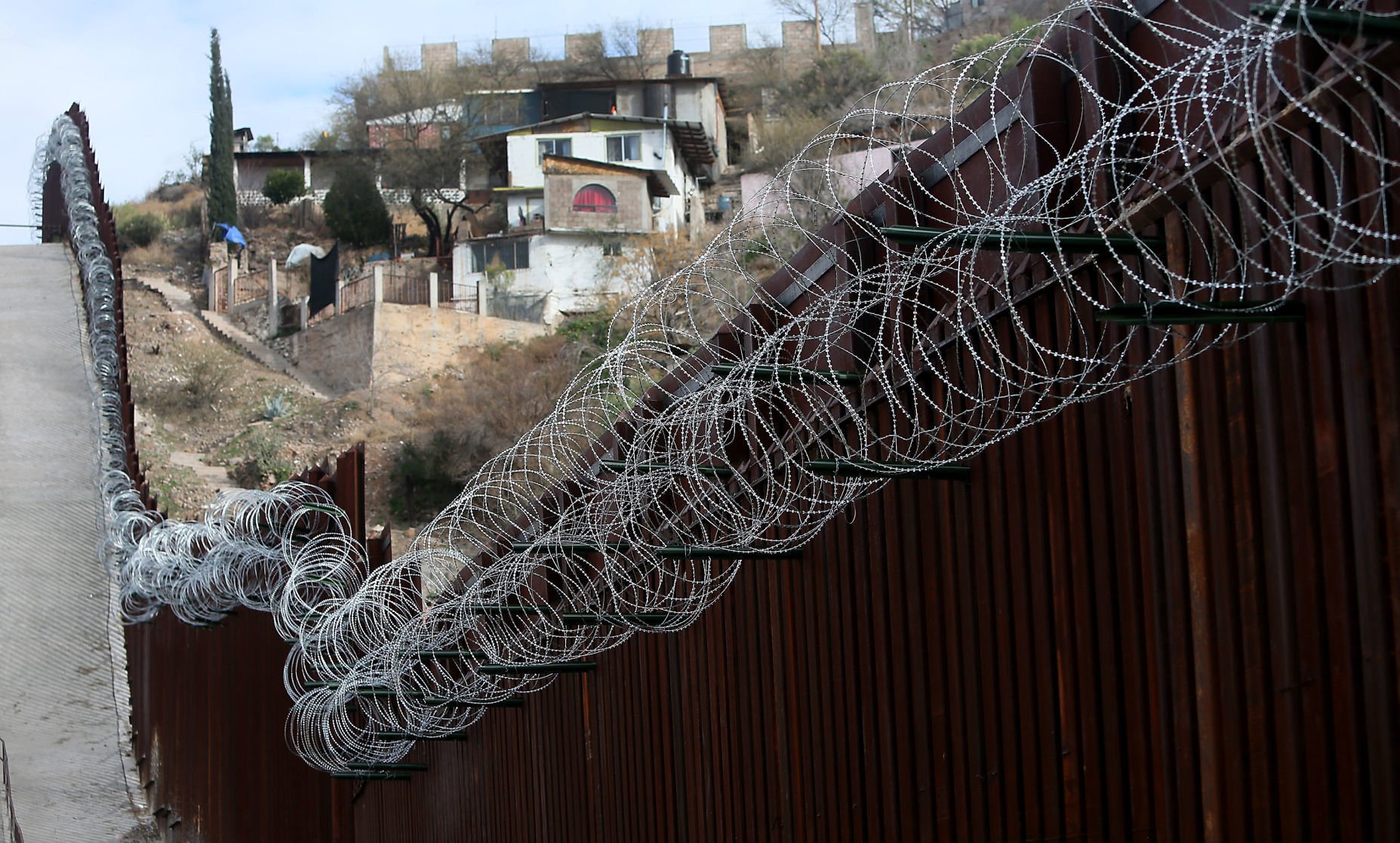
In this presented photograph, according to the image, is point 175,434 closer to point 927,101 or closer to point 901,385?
point 927,101

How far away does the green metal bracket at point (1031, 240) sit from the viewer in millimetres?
3770

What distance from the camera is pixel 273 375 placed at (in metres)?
43.0

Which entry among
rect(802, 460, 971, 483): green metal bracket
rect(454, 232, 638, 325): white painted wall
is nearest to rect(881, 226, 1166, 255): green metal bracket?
rect(802, 460, 971, 483): green metal bracket

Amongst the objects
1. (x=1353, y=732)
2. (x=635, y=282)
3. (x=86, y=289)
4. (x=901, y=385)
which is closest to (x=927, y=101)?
(x=635, y=282)

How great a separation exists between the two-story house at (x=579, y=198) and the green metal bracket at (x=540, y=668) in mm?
31258

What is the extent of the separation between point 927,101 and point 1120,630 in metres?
29.5

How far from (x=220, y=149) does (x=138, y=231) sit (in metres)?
4.44

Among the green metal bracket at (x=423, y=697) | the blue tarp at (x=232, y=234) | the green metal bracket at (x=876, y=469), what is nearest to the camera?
the green metal bracket at (x=876, y=469)

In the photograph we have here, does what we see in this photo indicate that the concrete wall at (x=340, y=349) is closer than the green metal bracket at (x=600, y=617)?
No

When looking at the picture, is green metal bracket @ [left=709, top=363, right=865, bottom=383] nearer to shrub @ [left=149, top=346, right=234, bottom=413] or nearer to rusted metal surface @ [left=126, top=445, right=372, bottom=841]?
rusted metal surface @ [left=126, top=445, right=372, bottom=841]

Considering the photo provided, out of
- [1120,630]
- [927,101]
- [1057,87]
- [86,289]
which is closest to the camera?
[1120,630]

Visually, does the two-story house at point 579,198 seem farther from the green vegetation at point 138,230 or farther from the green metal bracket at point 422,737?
the green metal bracket at point 422,737

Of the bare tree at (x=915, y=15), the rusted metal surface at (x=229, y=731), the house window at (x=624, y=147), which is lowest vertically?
the rusted metal surface at (x=229, y=731)

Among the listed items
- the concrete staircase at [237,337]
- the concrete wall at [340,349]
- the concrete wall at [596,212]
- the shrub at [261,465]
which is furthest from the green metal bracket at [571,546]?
the concrete wall at [596,212]
